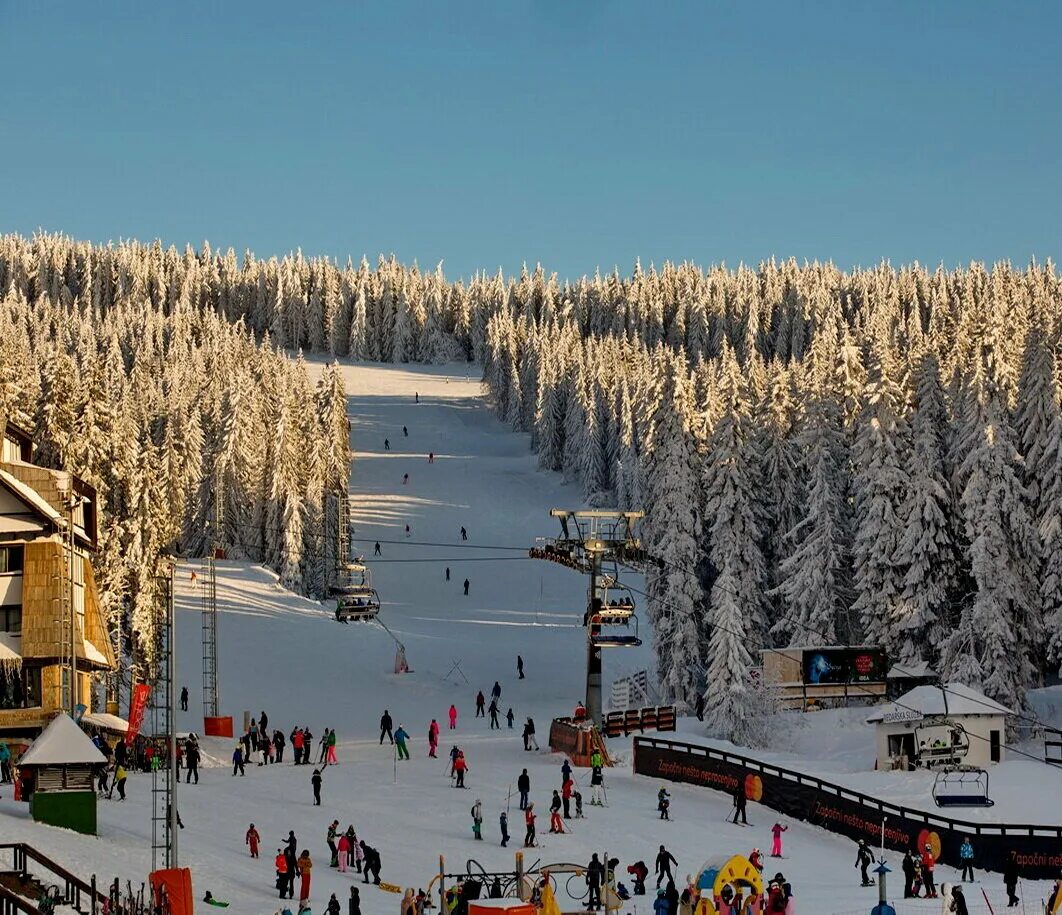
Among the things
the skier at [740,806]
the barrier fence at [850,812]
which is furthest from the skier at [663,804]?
the barrier fence at [850,812]

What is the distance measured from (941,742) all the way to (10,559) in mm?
26566

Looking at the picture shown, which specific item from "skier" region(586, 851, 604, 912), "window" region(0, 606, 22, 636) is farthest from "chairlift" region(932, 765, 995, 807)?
"window" region(0, 606, 22, 636)

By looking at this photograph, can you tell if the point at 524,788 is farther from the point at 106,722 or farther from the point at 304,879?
the point at 106,722

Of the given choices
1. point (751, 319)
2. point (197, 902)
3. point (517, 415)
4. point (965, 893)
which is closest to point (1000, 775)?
point (965, 893)

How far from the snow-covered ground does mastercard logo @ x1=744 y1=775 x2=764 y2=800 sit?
547 mm

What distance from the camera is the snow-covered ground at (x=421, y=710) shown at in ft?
111

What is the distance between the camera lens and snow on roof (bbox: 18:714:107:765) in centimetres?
3192

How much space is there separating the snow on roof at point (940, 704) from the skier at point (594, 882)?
19.7 meters

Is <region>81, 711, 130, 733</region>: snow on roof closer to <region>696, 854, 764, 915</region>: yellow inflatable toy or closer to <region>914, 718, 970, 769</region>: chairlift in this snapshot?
<region>696, 854, 764, 915</region>: yellow inflatable toy

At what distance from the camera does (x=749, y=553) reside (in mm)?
61094

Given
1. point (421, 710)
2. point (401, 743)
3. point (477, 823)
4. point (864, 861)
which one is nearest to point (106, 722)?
point (401, 743)

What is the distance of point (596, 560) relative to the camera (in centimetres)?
5375

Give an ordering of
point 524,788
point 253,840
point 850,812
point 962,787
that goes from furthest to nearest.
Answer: point 962,787 → point 850,812 → point 524,788 → point 253,840

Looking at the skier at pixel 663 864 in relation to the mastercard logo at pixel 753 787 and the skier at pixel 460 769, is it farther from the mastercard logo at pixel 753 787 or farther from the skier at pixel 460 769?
the skier at pixel 460 769
